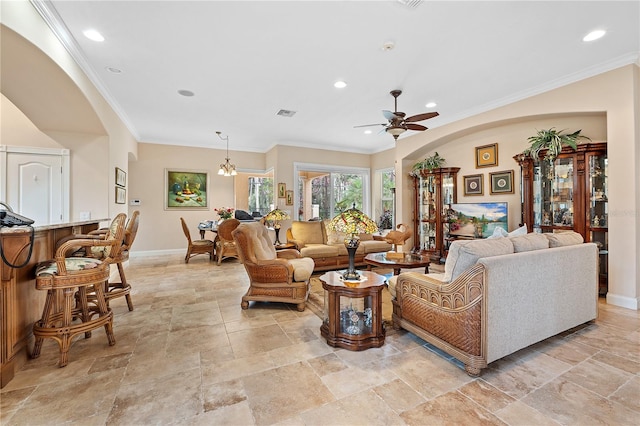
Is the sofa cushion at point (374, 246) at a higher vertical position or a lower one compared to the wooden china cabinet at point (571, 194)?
lower

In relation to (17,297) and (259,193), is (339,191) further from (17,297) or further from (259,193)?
(17,297)

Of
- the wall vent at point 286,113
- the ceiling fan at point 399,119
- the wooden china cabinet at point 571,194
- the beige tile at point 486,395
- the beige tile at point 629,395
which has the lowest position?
the beige tile at point 629,395

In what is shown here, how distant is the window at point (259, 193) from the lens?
9.49 metres

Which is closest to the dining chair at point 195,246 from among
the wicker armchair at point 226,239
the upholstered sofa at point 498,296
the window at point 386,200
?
the wicker armchair at point 226,239

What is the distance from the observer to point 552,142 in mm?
3885

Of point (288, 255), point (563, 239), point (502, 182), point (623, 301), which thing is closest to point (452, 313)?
point (563, 239)

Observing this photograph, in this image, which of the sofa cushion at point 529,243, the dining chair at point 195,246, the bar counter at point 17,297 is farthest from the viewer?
the dining chair at point 195,246

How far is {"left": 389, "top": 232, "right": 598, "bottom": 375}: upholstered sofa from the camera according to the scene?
6.28ft

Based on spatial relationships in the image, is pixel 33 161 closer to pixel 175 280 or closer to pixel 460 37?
pixel 175 280

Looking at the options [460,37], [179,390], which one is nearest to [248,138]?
[460,37]

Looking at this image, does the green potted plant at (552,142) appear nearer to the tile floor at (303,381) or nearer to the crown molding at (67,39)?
the tile floor at (303,381)

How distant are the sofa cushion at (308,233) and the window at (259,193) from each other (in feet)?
14.1

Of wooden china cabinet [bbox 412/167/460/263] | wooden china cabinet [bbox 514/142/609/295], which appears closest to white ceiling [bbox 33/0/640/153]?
wooden china cabinet [bbox 514/142/609/295]

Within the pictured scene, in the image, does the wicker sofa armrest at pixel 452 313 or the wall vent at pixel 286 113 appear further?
the wall vent at pixel 286 113
